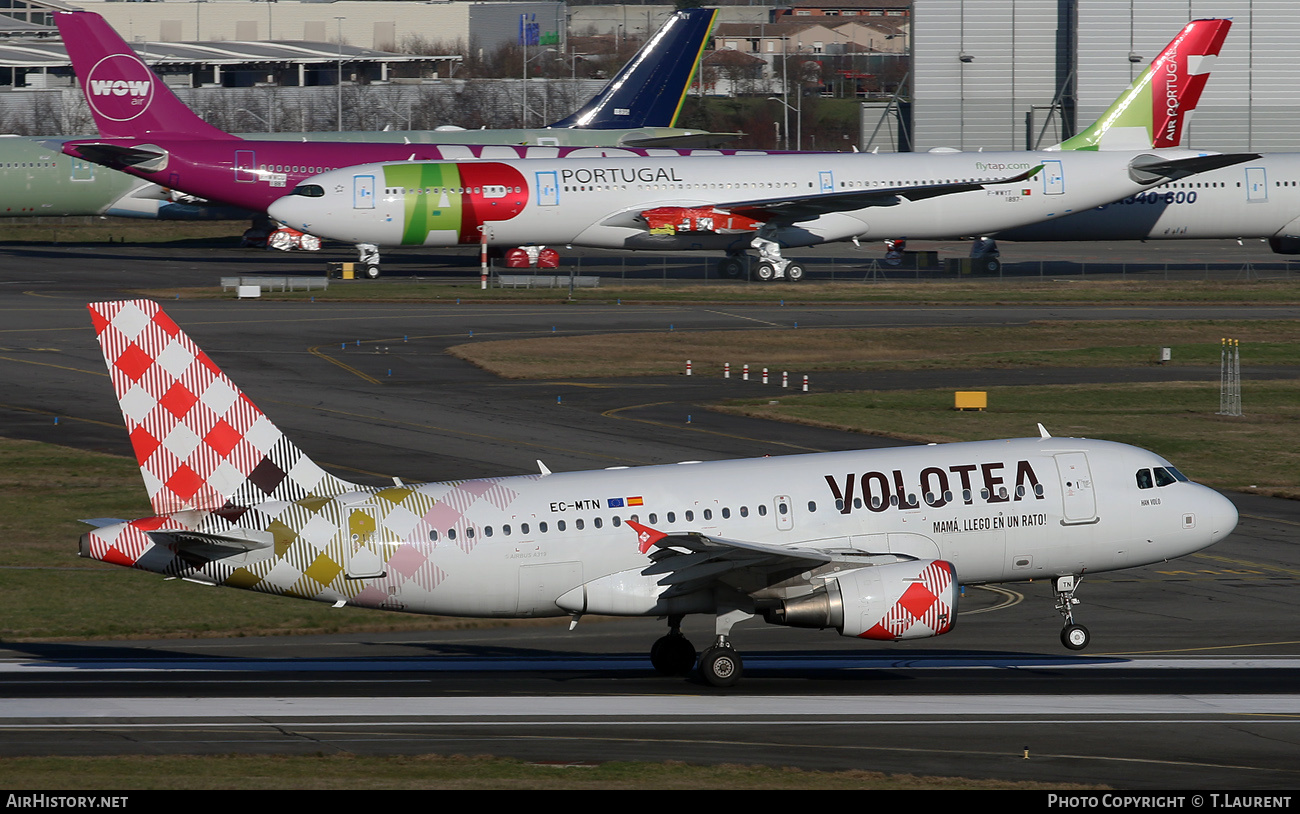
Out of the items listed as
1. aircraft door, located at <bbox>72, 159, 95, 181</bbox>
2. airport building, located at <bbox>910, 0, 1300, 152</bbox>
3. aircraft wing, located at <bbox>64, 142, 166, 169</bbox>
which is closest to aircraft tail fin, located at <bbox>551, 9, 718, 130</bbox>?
aircraft wing, located at <bbox>64, 142, 166, 169</bbox>

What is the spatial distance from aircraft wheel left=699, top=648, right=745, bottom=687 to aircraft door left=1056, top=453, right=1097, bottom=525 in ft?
23.3

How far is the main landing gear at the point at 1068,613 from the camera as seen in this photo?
3081 cm

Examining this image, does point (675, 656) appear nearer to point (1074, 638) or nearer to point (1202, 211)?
point (1074, 638)

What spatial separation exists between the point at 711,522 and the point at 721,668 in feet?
9.33

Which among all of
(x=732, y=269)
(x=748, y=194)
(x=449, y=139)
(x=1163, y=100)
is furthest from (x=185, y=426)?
(x=449, y=139)

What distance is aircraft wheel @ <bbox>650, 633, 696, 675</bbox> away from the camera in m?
31.0

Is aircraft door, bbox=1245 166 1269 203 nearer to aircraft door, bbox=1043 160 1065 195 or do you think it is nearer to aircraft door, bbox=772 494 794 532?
aircraft door, bbox=1043 160 1065 195

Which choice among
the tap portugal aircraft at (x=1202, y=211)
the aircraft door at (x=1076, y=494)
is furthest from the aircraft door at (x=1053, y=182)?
the aircraft door at (x=1076, y=494)

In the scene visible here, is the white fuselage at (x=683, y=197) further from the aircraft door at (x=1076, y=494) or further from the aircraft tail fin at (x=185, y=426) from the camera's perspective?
the aircraft door at (x=1076, y=494)

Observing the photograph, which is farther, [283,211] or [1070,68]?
[1070,68]

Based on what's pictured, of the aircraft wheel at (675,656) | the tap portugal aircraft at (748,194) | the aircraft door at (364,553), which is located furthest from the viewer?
the tap portugal aircraft at (748,194)

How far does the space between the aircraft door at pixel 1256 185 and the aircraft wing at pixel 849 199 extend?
1750 cm

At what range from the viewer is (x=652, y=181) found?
9588 centimetres
